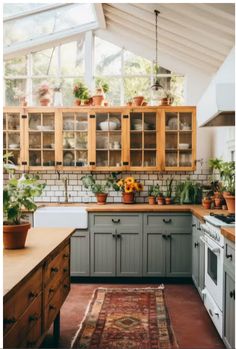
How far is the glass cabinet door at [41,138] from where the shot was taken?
5910mm

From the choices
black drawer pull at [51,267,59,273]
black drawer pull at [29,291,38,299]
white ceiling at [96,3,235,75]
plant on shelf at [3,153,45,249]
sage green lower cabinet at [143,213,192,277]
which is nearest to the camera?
black drawer pull at [29,291,38,299]

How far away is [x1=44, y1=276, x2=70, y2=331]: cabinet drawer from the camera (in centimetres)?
264

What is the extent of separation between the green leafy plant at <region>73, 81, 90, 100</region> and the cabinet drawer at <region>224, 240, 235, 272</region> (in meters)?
3.49

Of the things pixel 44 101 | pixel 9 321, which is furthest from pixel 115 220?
pixel 9 321

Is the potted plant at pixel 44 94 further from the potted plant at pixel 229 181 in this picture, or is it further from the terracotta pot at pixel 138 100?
the potted plant at pixel 229 181

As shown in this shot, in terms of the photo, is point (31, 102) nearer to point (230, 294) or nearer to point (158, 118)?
point (158, 118)

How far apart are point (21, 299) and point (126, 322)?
6.68ft

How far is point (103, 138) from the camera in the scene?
234 inches

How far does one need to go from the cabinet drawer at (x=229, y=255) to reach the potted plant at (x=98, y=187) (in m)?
2.96

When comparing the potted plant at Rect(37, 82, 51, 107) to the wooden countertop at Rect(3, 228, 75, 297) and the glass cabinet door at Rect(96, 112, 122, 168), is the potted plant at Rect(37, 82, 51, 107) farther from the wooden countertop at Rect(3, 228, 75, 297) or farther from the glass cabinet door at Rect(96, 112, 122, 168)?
the wooden countertop at Rect(3, 228, 75, 297)

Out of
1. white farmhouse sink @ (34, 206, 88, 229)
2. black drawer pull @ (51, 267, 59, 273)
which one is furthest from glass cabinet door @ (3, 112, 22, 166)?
black drawer pull @ (51, 267, 59, 273)

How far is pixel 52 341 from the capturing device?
11.1 ft

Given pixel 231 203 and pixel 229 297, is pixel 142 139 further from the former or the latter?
pixel 229 297

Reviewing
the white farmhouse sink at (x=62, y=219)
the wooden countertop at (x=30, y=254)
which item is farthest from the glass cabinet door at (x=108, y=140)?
the wooden countertop at (x=30, y=254)
